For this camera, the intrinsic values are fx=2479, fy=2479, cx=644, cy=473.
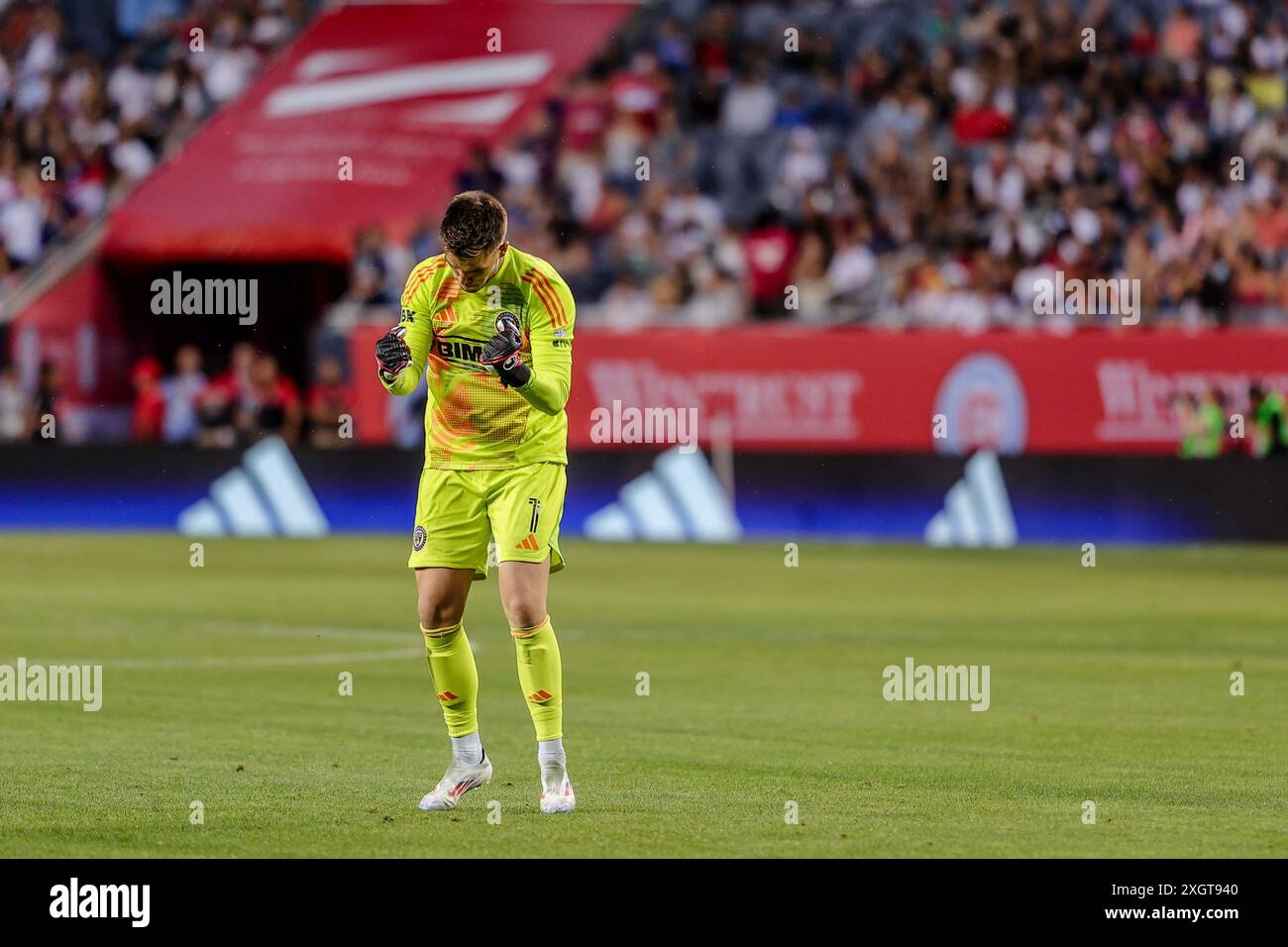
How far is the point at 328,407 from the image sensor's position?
3091cm

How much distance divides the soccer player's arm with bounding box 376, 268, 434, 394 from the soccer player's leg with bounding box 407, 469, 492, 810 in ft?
1.50

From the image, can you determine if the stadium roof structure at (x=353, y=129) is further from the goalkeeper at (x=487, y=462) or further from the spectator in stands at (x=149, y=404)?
the goalkeeper at (x=487, y=462)

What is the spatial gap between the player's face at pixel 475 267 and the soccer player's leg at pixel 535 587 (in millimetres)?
813

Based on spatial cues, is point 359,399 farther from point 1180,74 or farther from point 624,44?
point 1180,74

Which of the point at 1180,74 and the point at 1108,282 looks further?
the point at 1180,74

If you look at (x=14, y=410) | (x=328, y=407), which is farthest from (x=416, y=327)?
(x=14, y=410)

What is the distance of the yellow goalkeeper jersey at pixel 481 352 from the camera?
412 inches

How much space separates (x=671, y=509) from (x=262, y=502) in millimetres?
4883

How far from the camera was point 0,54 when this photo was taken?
39500 millimetres

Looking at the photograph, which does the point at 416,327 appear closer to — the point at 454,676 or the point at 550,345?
the point at 550,345

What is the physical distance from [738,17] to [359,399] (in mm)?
9844

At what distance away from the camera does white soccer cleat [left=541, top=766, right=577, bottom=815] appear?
1036 cm

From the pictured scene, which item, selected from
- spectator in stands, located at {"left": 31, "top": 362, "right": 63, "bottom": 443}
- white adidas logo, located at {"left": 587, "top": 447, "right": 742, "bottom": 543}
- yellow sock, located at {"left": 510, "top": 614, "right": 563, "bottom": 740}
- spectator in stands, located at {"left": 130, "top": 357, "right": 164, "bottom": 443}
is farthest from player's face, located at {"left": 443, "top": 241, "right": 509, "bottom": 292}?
spectator in stands, located at {"left": 130, "top": 357, "right": 164, "bottom": 443}
